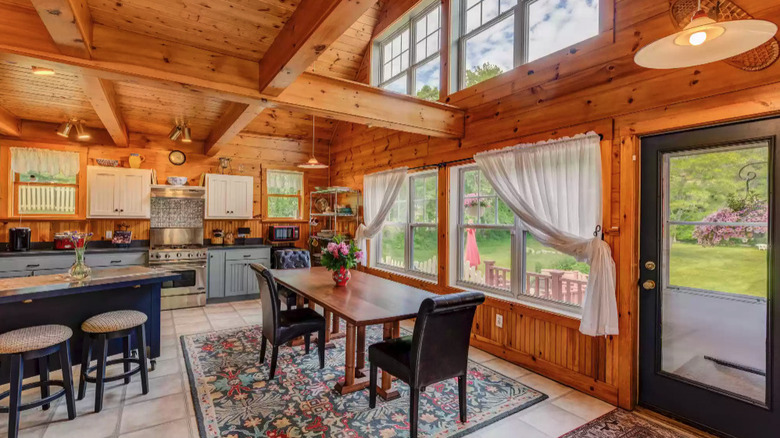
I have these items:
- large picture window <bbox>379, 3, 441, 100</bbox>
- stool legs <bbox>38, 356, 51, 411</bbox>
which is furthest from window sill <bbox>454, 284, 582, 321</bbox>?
stool legs <bbox>38, 356, 51, 411</bbox>

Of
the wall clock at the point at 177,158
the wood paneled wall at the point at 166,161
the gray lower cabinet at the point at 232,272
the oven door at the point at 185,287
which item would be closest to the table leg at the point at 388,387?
the gray lower cabinet at the point at 232,272

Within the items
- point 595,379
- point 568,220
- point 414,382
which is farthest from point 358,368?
point 568,220

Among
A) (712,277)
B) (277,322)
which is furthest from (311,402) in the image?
(712,277)

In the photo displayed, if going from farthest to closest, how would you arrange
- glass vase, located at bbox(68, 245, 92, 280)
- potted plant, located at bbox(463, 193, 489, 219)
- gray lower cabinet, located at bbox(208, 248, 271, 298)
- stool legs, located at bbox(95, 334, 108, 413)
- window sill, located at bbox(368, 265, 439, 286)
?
gray lower cabinet, located at bbox(208, 248, 271, 298) < window sill, located at bbox(368, 265, 439, 286) < potted plant, located at bbox(463, 193, 489, 219) < glass vase, located at bbox(68, 245, 92, 280) < stool legs, located at bbox(95, 334, 108, 413)

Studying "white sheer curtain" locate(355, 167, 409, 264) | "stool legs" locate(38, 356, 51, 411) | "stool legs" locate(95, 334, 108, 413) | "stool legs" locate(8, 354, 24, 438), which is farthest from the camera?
Answer: "white sheer curtain" locate(355, 167, 409, 264)

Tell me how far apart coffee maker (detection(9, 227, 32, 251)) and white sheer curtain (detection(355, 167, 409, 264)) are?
13.9 feet

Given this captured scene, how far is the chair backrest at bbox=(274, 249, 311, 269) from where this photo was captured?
15.8 feet

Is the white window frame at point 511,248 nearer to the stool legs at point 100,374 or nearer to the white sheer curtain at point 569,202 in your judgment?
the white sheer curtain at point 569,202

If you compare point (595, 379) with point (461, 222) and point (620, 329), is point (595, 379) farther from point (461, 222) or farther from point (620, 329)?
point (461, 222)

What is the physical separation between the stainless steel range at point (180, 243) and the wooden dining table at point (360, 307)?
2447 mm

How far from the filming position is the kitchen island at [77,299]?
2.55 meters

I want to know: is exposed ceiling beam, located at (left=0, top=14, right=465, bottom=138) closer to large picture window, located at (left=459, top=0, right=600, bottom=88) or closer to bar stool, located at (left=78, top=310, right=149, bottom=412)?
large picture window, located at (left=459, top=0, right=600, bottom=88)

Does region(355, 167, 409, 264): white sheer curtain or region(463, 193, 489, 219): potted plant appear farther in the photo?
region(355, 167, 409, 264): white sheer curtain

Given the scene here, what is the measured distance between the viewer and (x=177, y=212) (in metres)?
5.80
